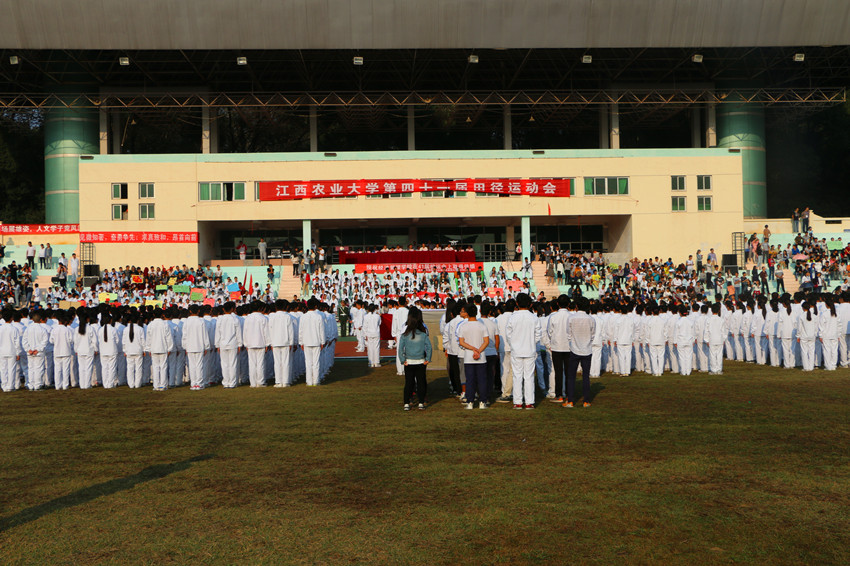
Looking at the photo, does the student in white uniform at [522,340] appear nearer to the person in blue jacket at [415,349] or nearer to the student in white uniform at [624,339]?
the person in blue jacket at [415,349]

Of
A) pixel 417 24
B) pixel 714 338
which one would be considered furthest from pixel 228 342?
pixel 417 24

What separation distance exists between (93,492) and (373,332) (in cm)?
1178

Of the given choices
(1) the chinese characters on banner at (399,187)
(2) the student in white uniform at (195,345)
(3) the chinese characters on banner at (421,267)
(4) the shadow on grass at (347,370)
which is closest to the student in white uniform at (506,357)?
(4) the shadow on grass at (347,370)

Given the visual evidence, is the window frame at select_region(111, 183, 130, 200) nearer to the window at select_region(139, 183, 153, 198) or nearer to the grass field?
the window at select_region(139, 183, 153, 198)

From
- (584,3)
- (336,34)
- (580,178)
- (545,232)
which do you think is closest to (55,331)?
(336,34)

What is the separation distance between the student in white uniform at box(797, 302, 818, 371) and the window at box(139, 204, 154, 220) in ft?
114

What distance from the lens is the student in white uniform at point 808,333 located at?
1617cm

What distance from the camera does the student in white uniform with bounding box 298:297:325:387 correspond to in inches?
592

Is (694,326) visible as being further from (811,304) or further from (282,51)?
(282,51)

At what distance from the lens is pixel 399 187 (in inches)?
1683

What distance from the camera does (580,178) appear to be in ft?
142

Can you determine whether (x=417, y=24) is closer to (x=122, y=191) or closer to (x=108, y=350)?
(x=122, y=191)

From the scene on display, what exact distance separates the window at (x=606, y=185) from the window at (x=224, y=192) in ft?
62.7

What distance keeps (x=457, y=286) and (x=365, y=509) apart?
93.6ft
